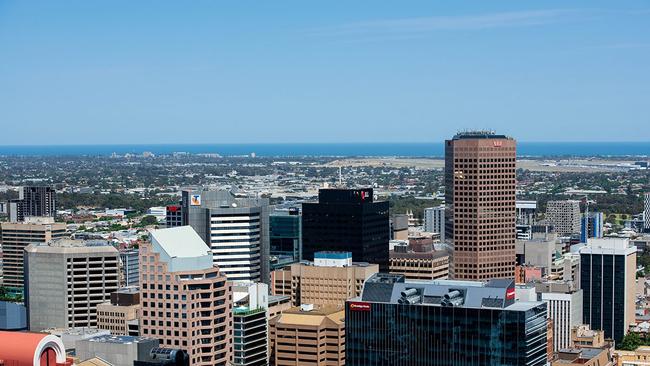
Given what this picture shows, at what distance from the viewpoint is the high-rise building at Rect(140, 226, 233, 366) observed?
75.0m

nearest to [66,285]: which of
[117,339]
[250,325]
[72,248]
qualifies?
[72,248]

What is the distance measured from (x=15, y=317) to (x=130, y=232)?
106694mm

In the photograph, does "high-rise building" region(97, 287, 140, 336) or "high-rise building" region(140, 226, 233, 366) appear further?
"high-rise building" region(97, 287, 140, 336)

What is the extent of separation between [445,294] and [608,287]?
58263 mm

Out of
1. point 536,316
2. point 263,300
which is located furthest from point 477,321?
point 263,300

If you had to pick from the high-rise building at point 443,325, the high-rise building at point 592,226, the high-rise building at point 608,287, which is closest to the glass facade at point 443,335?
the high-rise building at point 443,325

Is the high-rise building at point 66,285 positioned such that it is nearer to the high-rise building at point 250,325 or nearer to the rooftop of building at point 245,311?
the high-rise building at point 250,325

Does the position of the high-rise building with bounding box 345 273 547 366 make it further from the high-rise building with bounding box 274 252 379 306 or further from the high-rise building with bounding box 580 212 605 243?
the high-rise building with bounding box 580 212 605 243

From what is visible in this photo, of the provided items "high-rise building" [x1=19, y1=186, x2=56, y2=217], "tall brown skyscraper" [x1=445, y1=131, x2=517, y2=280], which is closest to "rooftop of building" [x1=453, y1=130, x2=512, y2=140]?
"tall brown skyscraper" [x1=445, y1=131, x2=517, y2=280]

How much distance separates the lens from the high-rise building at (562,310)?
10856cm

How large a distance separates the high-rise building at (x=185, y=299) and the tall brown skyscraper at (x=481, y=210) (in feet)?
144

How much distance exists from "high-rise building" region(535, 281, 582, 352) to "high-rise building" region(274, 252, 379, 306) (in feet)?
67.6

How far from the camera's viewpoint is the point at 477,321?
64625mm

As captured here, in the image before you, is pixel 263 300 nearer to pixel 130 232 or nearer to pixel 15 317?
pixel 15 317
